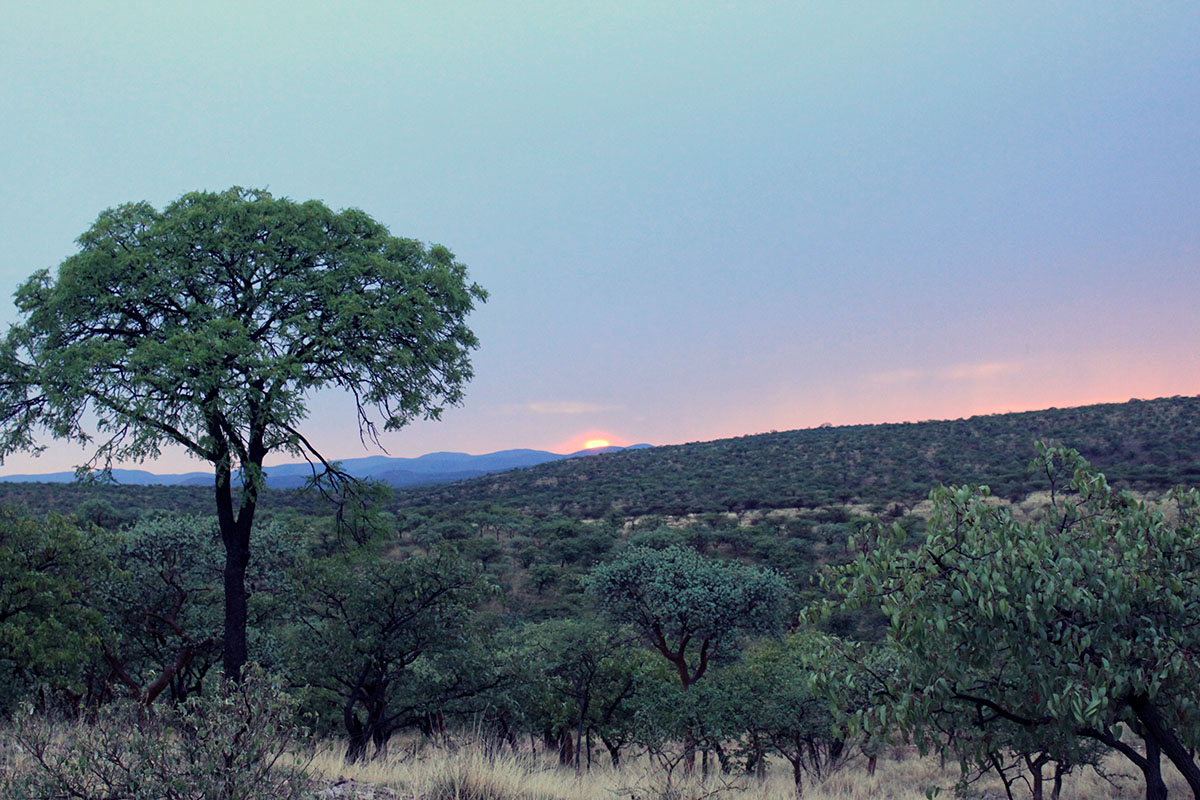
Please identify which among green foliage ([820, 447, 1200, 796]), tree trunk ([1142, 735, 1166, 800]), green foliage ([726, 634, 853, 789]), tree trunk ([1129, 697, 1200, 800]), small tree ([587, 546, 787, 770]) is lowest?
green foliage ([726, 634, 853, 789])

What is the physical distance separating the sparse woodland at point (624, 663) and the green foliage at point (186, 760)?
0.08ft

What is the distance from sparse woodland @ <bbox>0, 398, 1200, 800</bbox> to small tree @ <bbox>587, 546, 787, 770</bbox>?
0.08m

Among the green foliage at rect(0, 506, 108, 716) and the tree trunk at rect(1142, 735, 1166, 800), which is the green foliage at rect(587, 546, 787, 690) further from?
the tree trunk at rect(1142, 735, 1166, 800)

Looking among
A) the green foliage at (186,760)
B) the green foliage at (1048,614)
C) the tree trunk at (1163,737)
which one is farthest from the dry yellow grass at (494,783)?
the green foliage at (186,760)

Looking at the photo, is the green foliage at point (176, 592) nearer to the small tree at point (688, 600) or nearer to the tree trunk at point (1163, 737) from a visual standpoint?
the small tree at point (688, 600)

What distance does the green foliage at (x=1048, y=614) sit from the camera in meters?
4.92

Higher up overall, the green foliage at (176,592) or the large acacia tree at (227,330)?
the large acacia tree at (227,330)

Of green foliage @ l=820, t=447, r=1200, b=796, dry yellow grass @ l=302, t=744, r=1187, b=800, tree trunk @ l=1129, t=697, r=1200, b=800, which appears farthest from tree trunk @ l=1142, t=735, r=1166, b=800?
dry yellow grass @ l=302, t=744, r=1187, b=800

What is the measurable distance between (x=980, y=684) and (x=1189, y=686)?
1.35 m

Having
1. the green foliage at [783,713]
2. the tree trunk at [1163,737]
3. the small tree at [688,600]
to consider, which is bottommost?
the green foliage at [783,713]

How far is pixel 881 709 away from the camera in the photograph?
5035 millimetres

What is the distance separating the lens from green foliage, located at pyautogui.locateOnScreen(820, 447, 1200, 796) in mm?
4922

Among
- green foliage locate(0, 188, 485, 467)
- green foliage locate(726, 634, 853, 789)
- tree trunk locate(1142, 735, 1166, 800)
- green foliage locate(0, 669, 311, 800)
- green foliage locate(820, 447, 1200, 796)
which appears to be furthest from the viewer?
green foliage locate(726, 634, 853, 789)

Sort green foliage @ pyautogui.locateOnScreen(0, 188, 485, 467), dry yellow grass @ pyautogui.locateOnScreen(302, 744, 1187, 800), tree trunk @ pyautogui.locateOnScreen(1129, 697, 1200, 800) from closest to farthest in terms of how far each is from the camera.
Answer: tree trunk @ pyautogui.locateOnScreen(1129, 697, 1200, 800), dry yellow grass @ pyautogui.locateOnScreen(302, 744, 1187, 800), green foliage @ pyautogui.locateOnScreen(0, 188, 485, 467)
